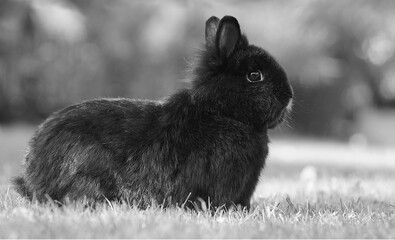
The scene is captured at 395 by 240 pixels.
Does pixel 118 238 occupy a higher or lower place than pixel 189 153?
lower

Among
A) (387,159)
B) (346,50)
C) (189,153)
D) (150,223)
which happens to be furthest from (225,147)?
(346,50)

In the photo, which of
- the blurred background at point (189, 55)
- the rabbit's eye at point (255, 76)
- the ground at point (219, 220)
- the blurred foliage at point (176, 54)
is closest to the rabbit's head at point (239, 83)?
the rabbit's eye at point (255, 76)

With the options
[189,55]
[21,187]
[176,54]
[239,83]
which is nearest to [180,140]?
[239,83]

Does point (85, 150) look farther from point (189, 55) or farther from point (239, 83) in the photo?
point (189, 55)

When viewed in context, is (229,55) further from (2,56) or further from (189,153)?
(2,56)

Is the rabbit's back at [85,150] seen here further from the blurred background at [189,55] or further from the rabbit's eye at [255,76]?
the blurred background at [189,55]

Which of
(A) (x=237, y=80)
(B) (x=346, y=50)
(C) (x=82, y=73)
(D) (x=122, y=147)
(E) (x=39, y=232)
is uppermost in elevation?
(B) (x=346, y=50)

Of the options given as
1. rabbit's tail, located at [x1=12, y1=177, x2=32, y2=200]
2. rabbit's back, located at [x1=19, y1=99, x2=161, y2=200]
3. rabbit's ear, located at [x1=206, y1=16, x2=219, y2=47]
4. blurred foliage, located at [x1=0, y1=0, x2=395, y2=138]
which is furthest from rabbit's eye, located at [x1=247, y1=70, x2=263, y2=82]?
blurred foliage, located at [x1=0, y1=0, x2=395, y2=138]
